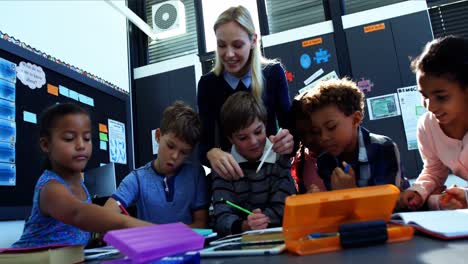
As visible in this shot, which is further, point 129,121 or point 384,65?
point 129,121

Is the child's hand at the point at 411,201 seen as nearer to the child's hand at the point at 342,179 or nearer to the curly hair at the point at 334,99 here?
the child's hand at the point at 342,179

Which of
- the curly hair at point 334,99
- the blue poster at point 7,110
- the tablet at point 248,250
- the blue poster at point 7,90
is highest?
the blue poster at point 7,90

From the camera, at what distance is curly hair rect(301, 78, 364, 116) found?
1134 mm

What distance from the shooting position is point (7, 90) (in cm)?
193

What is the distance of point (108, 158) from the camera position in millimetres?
2713

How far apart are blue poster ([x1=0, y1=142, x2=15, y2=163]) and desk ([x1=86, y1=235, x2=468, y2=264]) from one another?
1754 millimetres

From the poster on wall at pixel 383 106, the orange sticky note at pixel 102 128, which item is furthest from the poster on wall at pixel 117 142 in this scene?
the poster on wall at pixel 383 106

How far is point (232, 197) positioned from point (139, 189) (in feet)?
1.03

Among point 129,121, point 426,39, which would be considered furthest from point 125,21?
point 426,39

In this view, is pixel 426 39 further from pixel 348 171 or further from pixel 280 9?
pixel 348 171

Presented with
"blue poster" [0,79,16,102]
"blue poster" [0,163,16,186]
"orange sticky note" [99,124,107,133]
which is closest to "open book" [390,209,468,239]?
"blue poster" [0,163,16,186]

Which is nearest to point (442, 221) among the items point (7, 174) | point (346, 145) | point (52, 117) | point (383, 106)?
point (346, 145)

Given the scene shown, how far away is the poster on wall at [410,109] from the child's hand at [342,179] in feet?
5.29

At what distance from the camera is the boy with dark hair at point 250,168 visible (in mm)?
1003
